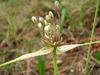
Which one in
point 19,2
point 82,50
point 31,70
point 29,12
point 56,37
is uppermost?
point 19,2

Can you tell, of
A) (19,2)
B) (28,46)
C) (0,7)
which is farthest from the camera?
(19,2)

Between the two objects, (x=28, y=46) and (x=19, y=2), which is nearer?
(x=28, y=46)

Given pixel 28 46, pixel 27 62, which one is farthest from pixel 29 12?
pixel 27 62

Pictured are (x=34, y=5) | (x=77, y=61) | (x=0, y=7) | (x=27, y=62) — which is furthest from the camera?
(x=34, y=5)

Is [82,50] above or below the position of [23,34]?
below

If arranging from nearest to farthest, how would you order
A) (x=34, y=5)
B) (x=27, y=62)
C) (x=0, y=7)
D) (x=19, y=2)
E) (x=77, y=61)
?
(x=77, y=61) → (x=27, y=62) → (x=0, y=7) → (x=34, y=5) → (x=19, y=2)

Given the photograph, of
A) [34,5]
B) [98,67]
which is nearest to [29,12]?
[34,5]

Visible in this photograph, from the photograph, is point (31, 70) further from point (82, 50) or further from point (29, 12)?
point (29, 12)

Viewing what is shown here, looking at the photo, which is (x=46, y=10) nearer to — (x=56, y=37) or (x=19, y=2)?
(x=19, y=2)

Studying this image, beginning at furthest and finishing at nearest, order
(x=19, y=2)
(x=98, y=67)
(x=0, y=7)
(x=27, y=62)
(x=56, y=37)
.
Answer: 1. (x=19, y=2)
2. (x=0, y=7)
3. (x=27, y=62)
4. (x=98, y=67)
5. (x=56, y=37)
